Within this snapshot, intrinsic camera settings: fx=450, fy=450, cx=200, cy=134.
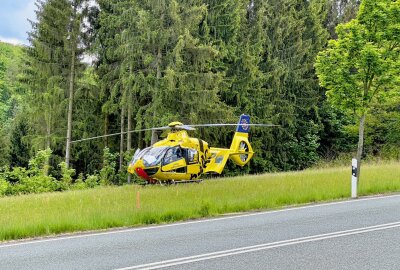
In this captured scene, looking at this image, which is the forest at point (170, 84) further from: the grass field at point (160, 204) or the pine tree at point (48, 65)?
the grass field at point (160, 204)

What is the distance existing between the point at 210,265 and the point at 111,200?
7638mm

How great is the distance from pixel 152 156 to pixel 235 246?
11.4 m

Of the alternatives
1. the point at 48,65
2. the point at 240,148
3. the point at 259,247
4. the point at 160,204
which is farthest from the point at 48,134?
the point at 259,247

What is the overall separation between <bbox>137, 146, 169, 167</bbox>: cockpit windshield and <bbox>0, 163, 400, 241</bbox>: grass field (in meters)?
3.08

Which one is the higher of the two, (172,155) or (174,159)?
(172,155)

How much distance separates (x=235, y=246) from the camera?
7.42 meters

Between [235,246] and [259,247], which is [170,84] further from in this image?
[259,247]

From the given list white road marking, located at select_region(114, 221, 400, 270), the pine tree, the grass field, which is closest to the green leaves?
the grass field

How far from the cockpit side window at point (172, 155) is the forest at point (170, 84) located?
5486 mm

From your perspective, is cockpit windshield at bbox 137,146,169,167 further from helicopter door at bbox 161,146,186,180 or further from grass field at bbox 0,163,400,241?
grass field at bbox 0,163,400,241

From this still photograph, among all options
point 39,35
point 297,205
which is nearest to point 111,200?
point 297,205

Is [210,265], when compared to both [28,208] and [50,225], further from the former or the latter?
[28,208]

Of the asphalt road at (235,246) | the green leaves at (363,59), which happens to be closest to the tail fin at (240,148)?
the green leaves at (363,59)

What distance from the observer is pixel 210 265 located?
628cm
